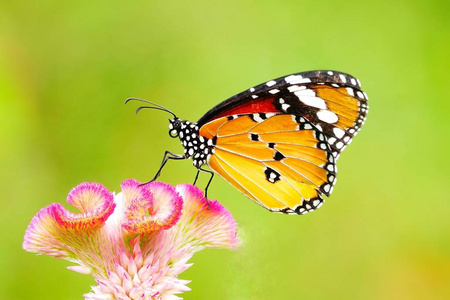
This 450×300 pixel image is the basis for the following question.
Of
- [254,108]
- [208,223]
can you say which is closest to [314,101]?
[254,108]

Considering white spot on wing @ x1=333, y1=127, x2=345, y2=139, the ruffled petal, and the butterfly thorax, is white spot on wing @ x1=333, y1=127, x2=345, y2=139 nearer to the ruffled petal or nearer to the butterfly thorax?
the butterfly thorax

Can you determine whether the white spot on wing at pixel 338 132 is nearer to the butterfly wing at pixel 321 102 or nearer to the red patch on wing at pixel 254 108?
the butterfly wing at pixel 321 102

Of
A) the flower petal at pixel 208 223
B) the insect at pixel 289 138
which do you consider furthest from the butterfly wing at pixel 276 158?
the flower petal at pixel 208 223

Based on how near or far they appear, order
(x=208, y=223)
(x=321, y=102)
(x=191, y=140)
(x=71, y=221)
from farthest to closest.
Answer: (x=321, y=102), (x=191, y=140), (x=208, y=223), (x=71, y=221)

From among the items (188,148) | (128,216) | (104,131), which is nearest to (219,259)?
(104,131)

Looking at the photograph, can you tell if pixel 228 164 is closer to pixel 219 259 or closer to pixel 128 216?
pixel 128 216

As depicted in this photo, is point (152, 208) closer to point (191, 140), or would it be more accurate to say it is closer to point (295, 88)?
point (191, 140)

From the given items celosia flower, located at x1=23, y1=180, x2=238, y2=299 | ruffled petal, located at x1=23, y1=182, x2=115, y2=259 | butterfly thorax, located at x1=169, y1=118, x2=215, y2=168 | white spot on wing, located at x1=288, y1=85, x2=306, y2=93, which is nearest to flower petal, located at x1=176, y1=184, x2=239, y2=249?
celosia flower, located at x1=23, y1=180, x2=238, y2=299

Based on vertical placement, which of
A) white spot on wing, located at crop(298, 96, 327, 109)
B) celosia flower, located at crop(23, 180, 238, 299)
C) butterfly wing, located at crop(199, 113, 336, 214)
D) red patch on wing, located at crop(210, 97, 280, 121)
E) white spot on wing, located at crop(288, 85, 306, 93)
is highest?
white spot on wing, located at crop(288, 85, 306, 93)
